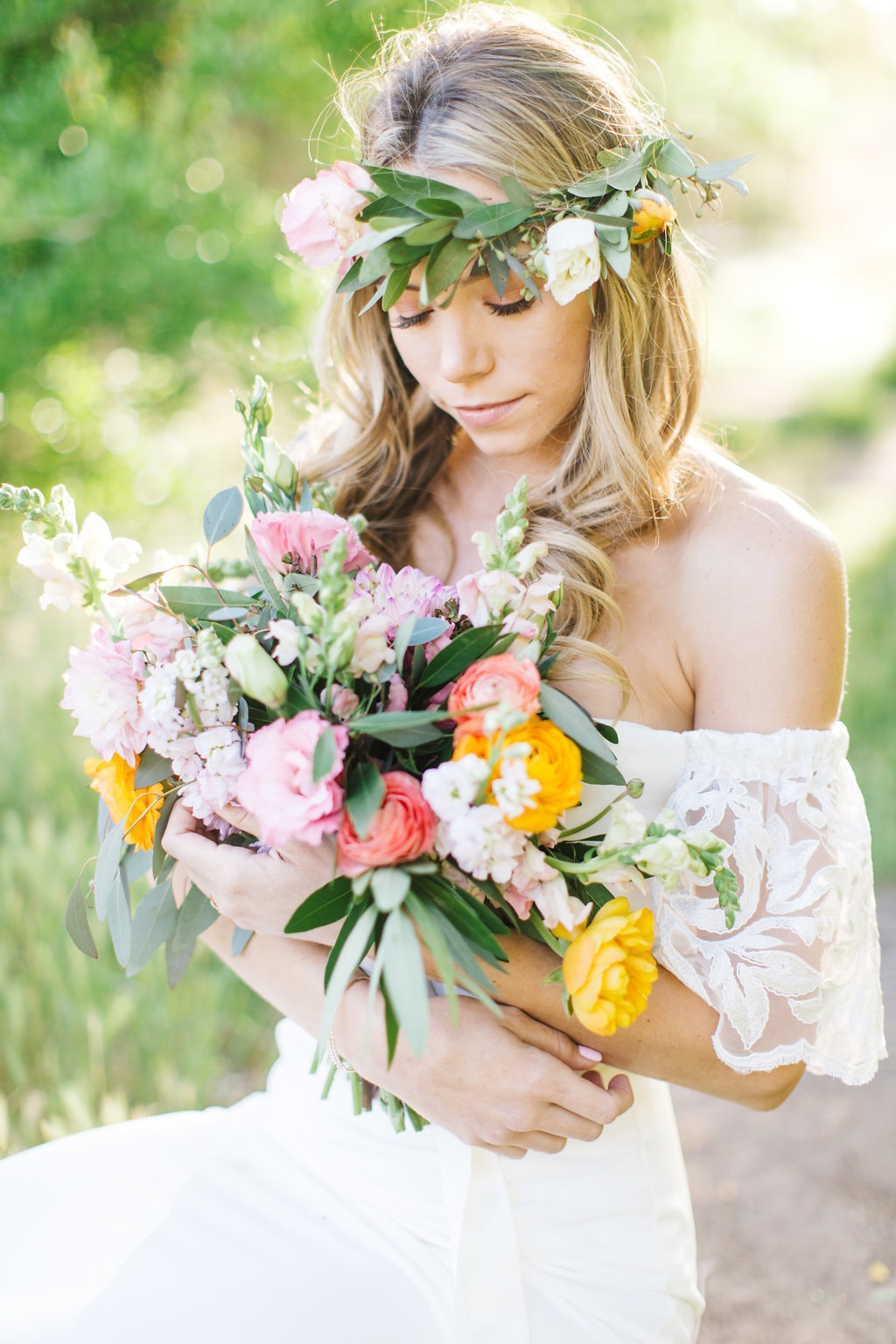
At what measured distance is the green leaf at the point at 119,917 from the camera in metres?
1.55

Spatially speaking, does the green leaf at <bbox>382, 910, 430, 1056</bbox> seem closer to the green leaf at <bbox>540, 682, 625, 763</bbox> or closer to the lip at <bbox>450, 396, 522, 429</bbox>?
the green leaf at <bbox>540, 682, 625, 763</bbox>

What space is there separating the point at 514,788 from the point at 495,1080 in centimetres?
62

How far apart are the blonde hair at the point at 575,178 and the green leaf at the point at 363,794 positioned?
59 cm

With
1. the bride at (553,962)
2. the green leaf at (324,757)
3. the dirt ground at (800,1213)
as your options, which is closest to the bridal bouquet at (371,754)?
the green leaf at (324,757)

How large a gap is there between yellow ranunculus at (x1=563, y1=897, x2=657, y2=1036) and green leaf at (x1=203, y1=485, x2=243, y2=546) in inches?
30.1

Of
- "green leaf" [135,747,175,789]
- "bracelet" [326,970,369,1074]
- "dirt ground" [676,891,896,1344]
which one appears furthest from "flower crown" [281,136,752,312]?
"dirt ground" [676,891,896,1344]

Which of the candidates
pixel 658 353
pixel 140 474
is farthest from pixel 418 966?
pixel 140 474

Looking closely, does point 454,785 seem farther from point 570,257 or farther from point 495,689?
point 570,257

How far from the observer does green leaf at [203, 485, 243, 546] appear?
5.11 feet

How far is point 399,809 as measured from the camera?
45.0 inches

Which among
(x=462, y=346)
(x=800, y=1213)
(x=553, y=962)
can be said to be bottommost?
(x=800, y=1213)

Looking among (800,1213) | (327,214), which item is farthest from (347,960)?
(800,1213)

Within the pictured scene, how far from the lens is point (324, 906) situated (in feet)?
4.05

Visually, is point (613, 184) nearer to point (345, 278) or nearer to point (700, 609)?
point (345, 278)
